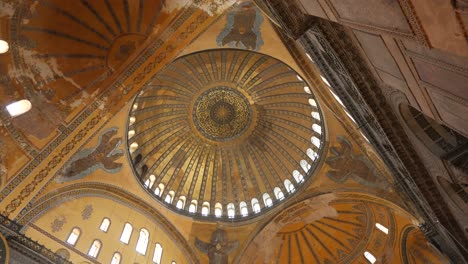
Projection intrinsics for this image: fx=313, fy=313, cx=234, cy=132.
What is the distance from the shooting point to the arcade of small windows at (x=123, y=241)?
35.3 feet

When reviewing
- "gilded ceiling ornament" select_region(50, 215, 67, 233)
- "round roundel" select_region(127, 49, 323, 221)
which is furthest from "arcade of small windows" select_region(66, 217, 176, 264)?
"round roundel" select_region(127, 49, 323, 221)

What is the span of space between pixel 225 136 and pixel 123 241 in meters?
7.33

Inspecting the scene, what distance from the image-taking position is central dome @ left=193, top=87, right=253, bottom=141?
16.2 m

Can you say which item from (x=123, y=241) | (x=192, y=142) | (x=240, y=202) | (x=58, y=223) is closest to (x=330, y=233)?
(x=240, y=202)

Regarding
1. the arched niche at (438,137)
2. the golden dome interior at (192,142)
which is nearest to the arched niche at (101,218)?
the golden dome interior at (192,142)

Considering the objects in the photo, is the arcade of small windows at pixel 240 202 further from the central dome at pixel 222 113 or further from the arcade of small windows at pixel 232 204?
the central dome at pixel 222 113

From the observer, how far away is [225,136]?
55.9 ft

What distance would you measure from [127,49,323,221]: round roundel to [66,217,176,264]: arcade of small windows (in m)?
1.85

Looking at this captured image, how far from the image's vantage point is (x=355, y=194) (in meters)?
12.7

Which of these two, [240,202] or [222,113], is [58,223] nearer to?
[240,202]

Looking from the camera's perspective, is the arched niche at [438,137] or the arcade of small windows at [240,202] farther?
the arcade of small windows at [240,202]

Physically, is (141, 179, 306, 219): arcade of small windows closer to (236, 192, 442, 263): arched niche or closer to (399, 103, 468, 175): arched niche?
(236, 192, 442, 263): arched niche

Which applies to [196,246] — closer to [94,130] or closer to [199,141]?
[199,141]

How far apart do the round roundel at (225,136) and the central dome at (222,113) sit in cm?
5
